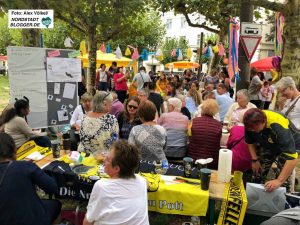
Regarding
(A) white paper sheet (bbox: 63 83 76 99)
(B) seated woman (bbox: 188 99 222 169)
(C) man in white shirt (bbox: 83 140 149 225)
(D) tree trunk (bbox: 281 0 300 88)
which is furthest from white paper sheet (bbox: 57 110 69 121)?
(C) man in white shirt (bbox: 83 140 149 225)

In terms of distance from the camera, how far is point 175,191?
114 inches

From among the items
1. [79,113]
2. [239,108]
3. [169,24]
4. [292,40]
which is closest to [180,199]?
[239,108]

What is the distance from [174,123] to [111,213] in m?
2.60

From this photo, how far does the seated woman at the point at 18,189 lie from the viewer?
2.34 meters

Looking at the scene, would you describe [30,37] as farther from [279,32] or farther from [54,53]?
[279,32]

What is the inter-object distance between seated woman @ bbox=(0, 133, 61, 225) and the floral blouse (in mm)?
1261

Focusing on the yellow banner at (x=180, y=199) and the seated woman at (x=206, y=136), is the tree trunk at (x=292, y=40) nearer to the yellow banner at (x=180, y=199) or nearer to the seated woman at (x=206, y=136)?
the seated woman at (x=206, y=136)

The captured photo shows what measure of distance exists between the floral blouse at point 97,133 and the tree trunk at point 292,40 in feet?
14.1

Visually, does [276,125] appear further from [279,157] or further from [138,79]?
[138,79]

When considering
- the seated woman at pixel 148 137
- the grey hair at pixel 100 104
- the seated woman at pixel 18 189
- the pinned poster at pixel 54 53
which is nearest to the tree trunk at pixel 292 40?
the seated woman at pixel 148 137

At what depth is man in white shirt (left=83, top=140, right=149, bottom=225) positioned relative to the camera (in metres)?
2.14

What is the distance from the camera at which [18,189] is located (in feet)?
7.75

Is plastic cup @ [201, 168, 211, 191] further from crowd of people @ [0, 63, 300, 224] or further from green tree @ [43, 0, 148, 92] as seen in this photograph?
green tree @ [43, 0, 148, 92]

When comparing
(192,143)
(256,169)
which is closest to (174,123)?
(192,143)
